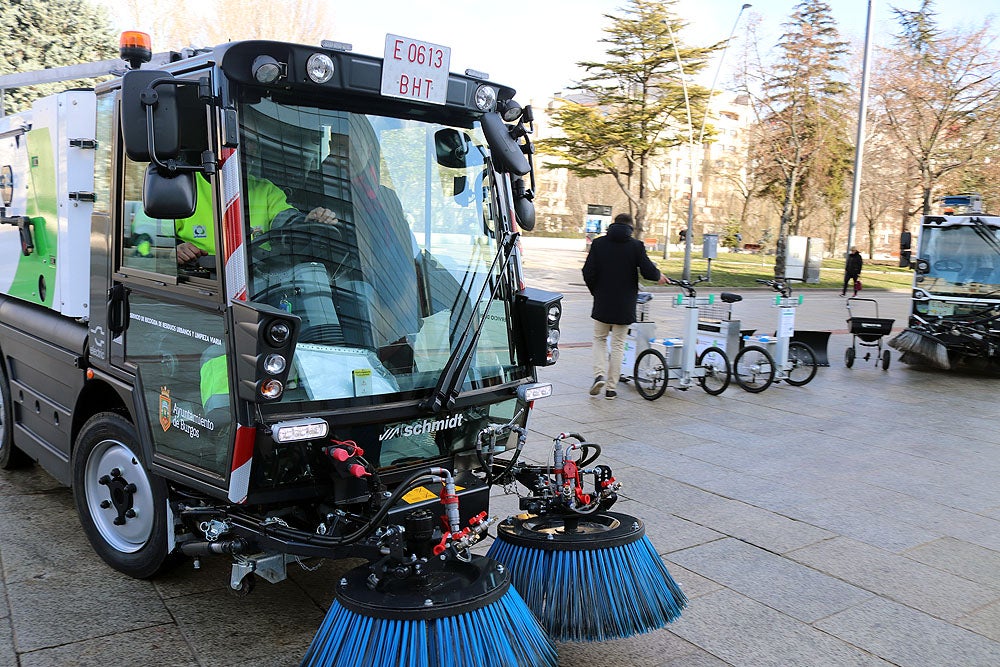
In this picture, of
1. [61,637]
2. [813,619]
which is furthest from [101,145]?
[813,619]

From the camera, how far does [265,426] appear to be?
3273 mm

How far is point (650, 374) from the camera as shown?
9.74 m

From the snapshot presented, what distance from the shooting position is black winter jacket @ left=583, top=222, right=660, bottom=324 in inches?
359

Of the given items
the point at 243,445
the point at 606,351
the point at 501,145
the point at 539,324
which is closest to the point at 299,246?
the point at 243,445

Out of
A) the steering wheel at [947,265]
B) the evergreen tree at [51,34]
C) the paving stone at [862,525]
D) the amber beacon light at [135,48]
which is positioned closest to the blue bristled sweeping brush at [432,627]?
the amber beacon light at [135,48]

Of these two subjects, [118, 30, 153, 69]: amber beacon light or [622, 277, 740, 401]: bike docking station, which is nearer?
[118, 30, 153, 69]: amber beacon light

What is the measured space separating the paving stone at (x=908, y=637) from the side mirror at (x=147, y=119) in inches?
148

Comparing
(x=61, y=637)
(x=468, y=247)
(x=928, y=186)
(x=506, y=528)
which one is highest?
(x=928, y=186)

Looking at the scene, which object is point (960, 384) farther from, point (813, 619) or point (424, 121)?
point (424, 121)

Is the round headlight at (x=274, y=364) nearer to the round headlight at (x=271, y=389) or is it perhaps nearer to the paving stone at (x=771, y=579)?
the round headlight at (x=271, y=389)

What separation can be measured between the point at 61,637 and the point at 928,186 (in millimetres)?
33620

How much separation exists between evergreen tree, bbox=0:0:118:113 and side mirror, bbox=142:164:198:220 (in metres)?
19.6

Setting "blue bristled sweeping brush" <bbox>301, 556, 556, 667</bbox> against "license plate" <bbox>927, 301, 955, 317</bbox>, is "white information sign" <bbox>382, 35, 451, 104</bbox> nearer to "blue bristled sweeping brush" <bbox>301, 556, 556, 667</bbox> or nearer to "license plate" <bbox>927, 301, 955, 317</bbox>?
"blue bristled sweeping brush" <bbox>301, 556, 556, 667</bbox>

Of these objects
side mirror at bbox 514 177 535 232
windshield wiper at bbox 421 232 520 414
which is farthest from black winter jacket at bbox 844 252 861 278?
windshield wiper at bbox 421 232 520 414
